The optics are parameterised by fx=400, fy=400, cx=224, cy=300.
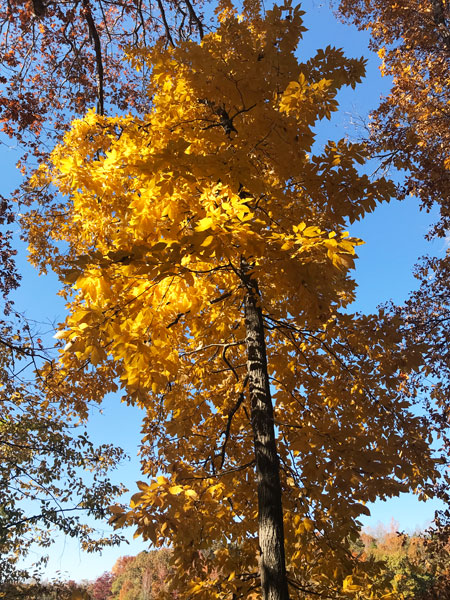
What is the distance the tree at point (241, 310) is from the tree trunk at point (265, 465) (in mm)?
13

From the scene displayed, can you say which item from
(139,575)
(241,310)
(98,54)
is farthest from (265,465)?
(139,575)

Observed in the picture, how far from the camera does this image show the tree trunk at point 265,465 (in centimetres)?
307

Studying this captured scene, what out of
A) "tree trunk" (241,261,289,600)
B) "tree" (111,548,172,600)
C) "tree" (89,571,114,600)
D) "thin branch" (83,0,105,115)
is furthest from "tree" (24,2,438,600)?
"tree" (89,571,114,600)

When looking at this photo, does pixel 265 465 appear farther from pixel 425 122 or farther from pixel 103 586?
pixel 103 586

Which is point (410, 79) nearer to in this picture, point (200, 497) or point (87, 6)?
point (87, 6)

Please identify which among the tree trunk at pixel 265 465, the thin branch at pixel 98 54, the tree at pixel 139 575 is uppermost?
the thin branch at pixel 98 54

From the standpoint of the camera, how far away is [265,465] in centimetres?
346

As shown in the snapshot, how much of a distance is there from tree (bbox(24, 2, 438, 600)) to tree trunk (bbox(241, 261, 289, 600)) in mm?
13

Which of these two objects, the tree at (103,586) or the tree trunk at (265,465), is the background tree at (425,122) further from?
the tree at (103,586)

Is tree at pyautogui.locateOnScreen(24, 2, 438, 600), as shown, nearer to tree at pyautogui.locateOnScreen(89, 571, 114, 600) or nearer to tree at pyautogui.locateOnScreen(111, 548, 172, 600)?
tree at pyautogui.locateOnScreen(111, 548, 172, 600)

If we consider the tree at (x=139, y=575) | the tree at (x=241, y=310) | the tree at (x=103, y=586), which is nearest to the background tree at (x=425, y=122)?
the tree at (x=241, y=310)

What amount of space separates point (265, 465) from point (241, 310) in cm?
187

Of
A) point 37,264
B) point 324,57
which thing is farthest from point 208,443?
point 324,57

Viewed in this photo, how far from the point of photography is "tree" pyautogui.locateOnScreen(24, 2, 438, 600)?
110 inches
